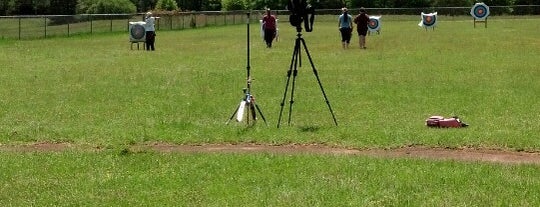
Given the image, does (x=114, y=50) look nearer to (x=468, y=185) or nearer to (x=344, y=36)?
(x=344, y=36)

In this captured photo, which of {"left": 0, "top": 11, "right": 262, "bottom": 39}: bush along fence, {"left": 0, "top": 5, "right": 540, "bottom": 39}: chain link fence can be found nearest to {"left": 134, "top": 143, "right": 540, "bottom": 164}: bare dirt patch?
{"left": 0, "top": 5, "right": 540, "bottom": 39}: chain link fence

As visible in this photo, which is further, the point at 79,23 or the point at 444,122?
the point at 79,23

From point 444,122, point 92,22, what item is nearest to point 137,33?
point 92,22

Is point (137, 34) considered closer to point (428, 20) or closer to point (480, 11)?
point (428, 20)

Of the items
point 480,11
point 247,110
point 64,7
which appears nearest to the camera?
point 247,110

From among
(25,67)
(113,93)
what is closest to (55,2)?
(25,67)

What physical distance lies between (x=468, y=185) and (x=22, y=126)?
7415 mm

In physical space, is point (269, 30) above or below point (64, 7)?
below

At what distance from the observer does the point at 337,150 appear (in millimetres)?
9969

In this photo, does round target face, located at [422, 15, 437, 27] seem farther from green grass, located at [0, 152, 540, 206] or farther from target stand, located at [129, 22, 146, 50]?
green grass, located at [0, 152, 540, 206]

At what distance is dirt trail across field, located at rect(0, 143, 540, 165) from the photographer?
9.38m

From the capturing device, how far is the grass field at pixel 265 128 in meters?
7.59

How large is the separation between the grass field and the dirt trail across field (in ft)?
0.80

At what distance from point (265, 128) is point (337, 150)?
1844 millimetres
